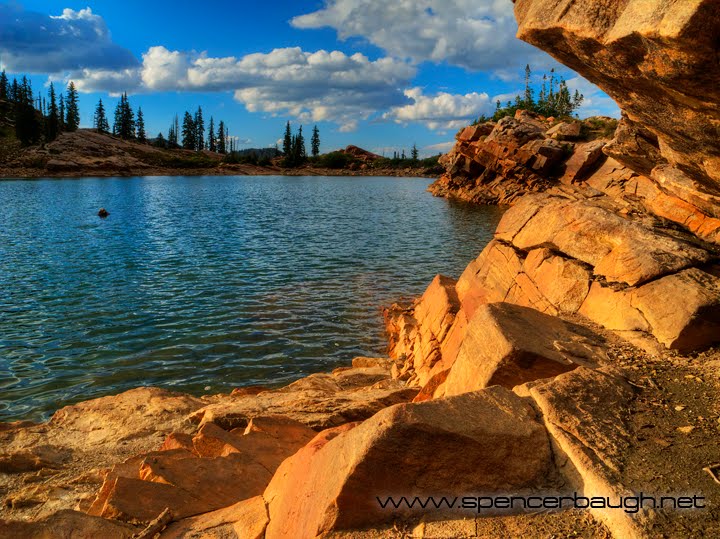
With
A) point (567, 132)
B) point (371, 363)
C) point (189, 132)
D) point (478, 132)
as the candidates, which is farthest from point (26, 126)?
point (371, 363)

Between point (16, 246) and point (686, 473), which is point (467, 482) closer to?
point (686, 473)

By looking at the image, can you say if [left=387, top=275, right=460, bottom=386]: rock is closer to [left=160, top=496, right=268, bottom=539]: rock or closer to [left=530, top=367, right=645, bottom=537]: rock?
[left=530, top=367, right=645, bottom=537]: rock

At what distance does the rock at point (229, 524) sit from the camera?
5.11 metres

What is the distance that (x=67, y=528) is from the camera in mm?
5277

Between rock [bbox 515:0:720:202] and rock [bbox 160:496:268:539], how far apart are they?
6.86 m

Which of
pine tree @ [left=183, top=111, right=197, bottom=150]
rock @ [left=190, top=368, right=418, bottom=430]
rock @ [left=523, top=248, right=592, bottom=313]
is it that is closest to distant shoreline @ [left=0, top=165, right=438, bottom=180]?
pine tree @ [left=183, top=111, right=197, bottom=150]

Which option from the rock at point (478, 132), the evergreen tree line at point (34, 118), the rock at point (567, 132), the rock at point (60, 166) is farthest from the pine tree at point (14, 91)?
the rock at point (567, 132)

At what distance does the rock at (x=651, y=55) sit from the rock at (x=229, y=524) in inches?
270

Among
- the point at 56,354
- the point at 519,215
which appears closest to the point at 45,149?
the point at 56,354

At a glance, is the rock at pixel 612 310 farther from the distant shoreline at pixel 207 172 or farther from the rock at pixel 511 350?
the distant shoreline at pixel 207 172

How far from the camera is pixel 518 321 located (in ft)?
26.6

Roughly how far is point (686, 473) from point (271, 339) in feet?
40.9

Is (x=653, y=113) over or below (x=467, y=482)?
over

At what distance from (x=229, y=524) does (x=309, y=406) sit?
13.3 ft
